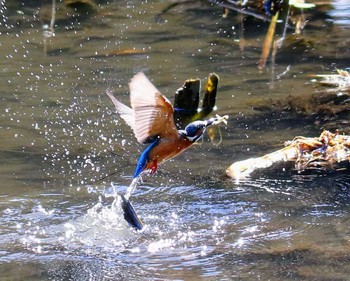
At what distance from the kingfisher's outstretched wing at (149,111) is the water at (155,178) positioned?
0.52 metres

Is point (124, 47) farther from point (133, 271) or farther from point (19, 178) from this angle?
point (133, 271)

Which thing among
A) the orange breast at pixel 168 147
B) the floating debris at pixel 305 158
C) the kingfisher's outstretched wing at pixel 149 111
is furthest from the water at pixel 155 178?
the kingfisher's outstretched wing at pixel 149 111

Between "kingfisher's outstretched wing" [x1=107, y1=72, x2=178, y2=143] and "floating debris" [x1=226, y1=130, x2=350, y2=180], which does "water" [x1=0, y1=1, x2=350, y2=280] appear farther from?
"kingfisher's outstretched wing" [x1=107, y1=72, x2=178, y2=143]

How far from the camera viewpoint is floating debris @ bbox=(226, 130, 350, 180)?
4.37m

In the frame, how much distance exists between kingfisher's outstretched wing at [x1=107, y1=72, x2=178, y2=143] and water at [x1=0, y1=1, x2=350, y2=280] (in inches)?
20.4

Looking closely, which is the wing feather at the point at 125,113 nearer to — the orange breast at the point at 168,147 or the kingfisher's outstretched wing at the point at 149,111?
the kingfisher's outstretched wing at the point at 149,111

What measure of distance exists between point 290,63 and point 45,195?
2963 mm

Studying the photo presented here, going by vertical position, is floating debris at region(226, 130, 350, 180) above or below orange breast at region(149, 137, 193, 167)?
below

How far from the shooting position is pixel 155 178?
174 inches

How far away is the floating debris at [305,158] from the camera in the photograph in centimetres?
437

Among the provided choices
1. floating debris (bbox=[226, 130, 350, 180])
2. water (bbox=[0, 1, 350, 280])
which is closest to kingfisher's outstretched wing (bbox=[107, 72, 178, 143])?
water (bbox=[0, 1, 350, 280])

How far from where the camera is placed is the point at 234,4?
7219 mm

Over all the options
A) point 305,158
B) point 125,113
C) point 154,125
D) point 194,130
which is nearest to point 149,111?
point 154,125

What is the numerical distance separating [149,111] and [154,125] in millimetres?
143
